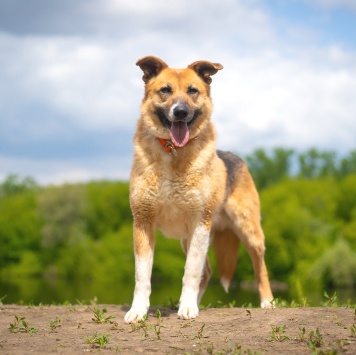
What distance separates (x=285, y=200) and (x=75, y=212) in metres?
23.6

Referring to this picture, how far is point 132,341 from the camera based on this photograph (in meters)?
7.62

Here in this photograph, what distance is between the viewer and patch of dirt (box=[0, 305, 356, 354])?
7195 millimetres

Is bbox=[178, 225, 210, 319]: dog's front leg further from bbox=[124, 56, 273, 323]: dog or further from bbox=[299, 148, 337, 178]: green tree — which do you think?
bbox=[299, 148, 337, 178]: green tree

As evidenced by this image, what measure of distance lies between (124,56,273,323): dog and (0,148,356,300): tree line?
142 feet

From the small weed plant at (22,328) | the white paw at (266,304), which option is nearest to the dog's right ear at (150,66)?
the small weed plant at (22,328)

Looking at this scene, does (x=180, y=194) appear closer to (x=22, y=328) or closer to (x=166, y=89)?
(x=166, y=89)

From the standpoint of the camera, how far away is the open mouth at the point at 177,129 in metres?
8.60

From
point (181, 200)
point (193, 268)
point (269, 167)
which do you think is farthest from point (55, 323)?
point (269, 167)

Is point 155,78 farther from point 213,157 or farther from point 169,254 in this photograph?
point 169,254

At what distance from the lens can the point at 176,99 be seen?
8.44 m

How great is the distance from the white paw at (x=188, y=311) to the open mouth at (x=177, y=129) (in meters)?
2.07

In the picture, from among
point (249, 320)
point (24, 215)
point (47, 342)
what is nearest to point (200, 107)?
point (249, 320)

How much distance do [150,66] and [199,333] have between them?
11.6 feet

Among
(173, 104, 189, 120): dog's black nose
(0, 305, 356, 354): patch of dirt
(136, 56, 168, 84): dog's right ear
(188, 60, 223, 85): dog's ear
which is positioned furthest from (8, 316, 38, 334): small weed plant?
(188, 60, 223, 85): dog's ear
